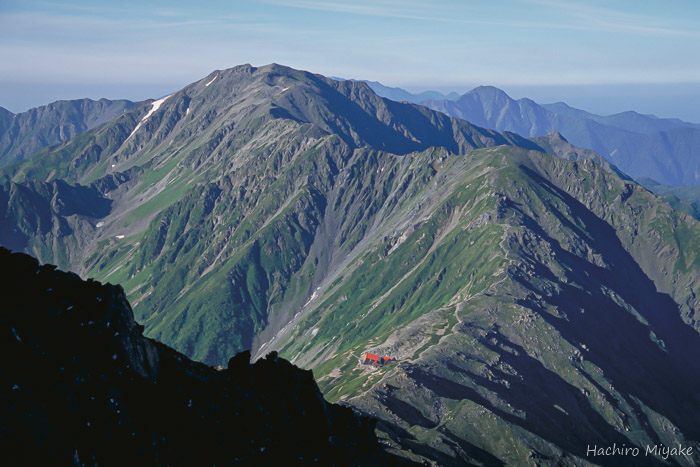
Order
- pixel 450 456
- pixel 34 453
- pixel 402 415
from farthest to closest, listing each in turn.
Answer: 1. pixel 402 415
2. pixel 450 456
3. pixel 34 453

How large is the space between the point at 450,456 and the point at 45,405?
155 meters

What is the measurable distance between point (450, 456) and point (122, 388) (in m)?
146

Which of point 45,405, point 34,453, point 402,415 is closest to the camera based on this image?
point 34,453

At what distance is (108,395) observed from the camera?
4888 cm

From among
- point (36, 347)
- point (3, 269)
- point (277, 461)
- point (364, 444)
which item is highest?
point (3, 269)

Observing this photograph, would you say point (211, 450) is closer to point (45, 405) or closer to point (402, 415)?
point (45, 405)

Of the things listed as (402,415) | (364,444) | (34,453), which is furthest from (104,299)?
(402,415)

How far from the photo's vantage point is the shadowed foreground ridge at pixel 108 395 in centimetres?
4250

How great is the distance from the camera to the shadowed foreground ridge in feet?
139

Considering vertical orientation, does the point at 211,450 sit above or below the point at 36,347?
below

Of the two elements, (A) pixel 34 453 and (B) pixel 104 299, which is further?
(B) pixel 104 299

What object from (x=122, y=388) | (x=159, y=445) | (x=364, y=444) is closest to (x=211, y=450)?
(x=159, y=445)

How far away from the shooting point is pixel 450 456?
7018 inches

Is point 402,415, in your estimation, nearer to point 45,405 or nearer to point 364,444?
point 364,444
